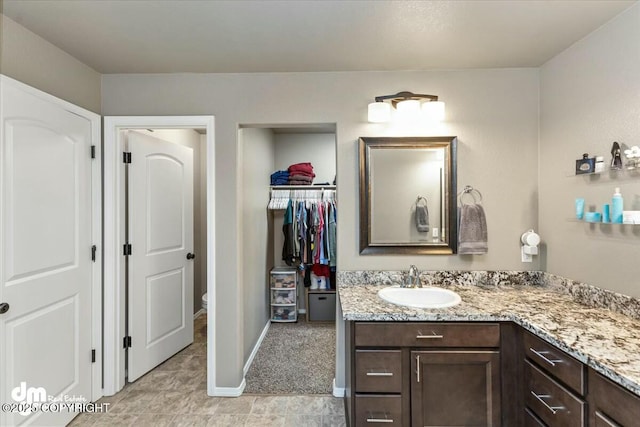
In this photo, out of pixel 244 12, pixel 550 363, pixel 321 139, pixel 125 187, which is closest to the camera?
pixel 550 363

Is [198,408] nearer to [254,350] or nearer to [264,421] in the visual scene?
[264,421]

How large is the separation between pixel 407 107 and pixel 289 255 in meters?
2.13

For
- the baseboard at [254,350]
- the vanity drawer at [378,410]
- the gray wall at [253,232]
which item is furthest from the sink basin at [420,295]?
the baseboard at [254,350]

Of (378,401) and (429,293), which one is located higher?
(429,293)

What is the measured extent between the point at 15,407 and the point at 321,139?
11.4ft

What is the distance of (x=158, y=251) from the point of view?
2.66 meters

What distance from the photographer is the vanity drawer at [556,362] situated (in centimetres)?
123

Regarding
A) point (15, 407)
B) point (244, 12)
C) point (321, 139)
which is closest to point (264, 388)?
point (15, 407)

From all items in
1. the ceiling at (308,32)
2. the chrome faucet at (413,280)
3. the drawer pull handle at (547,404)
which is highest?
the ceiling at (308,32)

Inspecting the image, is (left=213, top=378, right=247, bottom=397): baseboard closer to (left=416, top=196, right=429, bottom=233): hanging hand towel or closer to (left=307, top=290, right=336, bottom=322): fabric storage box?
(left=307, top=290, right=336, bottom=322): fabric storage box

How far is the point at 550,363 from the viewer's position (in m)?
1.38

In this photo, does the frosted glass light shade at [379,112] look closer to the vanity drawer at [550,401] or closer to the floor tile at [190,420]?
the vanity drawer at [550,401]

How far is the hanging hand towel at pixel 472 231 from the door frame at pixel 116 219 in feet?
5.81

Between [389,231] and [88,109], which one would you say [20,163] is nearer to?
[88,109]
